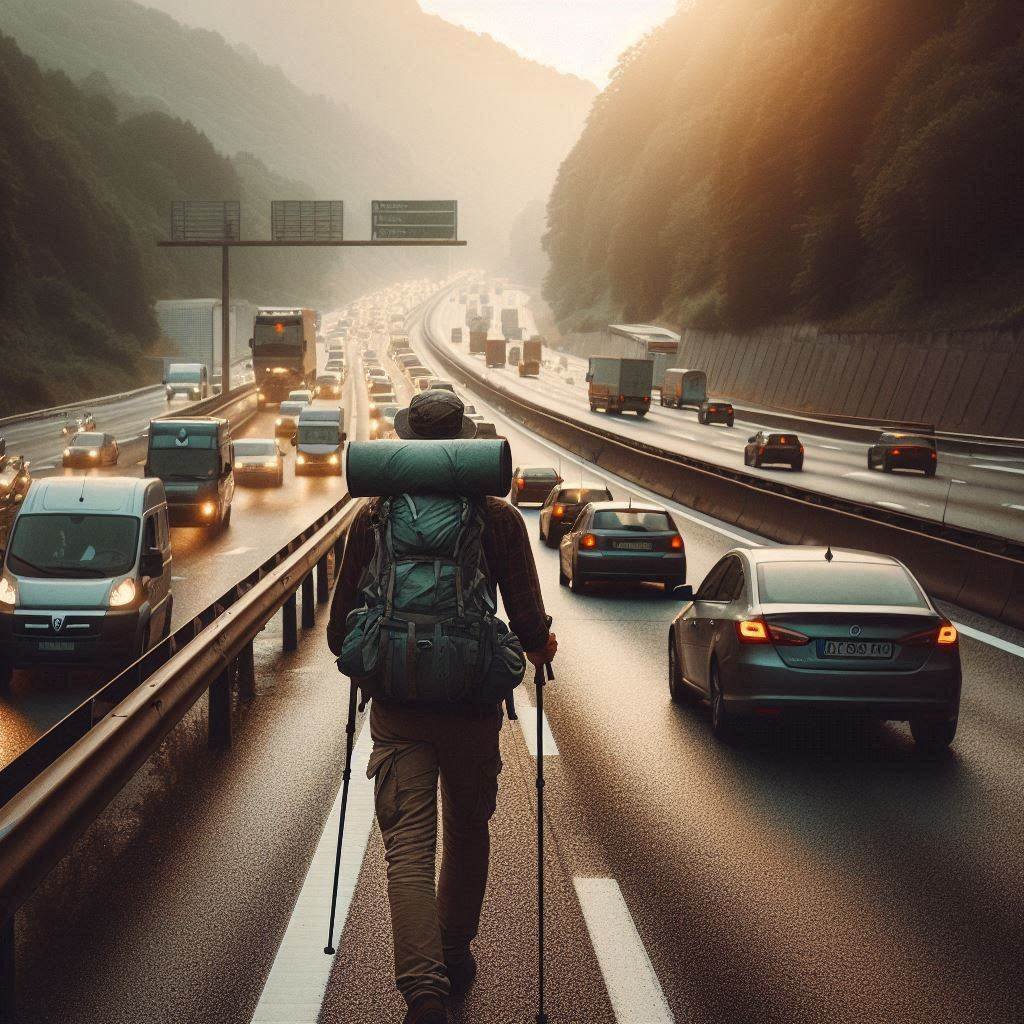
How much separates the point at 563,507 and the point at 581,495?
661 millimetres

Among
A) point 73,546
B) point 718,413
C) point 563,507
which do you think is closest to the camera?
point 73,546

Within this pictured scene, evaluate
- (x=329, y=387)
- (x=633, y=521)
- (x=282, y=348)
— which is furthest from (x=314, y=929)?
(x=329, y=387)

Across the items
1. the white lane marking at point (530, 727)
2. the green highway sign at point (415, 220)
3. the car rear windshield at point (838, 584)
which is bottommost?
the white lane marking at point (530, 727)

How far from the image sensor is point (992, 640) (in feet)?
50.3

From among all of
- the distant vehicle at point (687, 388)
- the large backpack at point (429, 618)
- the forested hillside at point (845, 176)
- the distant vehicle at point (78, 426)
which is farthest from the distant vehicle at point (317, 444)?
the distant vehicle at point (687, 388)

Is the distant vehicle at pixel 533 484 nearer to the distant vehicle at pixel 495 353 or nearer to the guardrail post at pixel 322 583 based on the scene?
the guardrail post at pixel 322 583

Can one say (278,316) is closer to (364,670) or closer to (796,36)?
(796,36)

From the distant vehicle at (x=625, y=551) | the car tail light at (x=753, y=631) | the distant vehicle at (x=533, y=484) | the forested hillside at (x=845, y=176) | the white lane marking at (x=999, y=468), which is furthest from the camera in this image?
the forested hillside at (x=845, y=176)

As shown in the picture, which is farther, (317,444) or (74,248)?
(74,248)

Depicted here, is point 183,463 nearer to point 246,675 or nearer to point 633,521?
point 633,521

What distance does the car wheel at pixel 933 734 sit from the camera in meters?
9.49

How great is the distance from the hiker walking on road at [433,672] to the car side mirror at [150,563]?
10289 millimetres

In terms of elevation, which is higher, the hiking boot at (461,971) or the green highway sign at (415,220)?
the green highway sign at (415,220)

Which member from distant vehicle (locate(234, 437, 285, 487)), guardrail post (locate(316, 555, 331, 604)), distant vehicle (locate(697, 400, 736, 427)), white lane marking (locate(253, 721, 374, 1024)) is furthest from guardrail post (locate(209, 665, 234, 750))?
distant vehicle (locate(697, 400, 736, 427))
